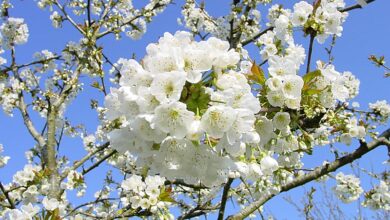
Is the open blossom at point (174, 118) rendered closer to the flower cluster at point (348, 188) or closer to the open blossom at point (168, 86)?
the open blossom at point (168, 86)

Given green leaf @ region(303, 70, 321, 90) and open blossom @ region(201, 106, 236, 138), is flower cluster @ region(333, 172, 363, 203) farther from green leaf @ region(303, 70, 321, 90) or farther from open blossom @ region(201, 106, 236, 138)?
open blossom @ region(201, 106, 236, 138)

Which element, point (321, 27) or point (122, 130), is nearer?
point (122, 130)

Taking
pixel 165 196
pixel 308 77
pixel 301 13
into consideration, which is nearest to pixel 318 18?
pixel 301 13

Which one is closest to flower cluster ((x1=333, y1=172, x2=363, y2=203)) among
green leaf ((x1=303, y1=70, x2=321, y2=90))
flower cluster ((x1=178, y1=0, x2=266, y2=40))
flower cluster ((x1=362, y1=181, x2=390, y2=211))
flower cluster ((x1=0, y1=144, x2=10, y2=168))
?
flower cluster ((x1=362, y1=181, x2=390, y2=211))

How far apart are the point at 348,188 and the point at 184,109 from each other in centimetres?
421

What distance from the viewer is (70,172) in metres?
4.82

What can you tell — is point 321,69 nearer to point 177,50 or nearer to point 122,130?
point 177,50

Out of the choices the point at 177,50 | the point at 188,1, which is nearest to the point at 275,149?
the point at 177,50

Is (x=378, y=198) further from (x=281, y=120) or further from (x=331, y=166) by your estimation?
(x=281, y=120)

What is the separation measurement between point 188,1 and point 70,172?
11.0ft

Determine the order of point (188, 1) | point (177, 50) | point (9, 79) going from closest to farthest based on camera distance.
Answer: point (177, 50) < point (9, 79) < point (188, 1)

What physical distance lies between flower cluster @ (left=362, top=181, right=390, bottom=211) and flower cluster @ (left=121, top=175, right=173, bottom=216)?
9.22 feet

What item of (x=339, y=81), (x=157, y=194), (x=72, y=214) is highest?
(x=72, y=214)

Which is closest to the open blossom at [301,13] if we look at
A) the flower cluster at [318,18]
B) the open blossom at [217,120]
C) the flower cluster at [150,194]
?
the flower cluster at [318,18]
